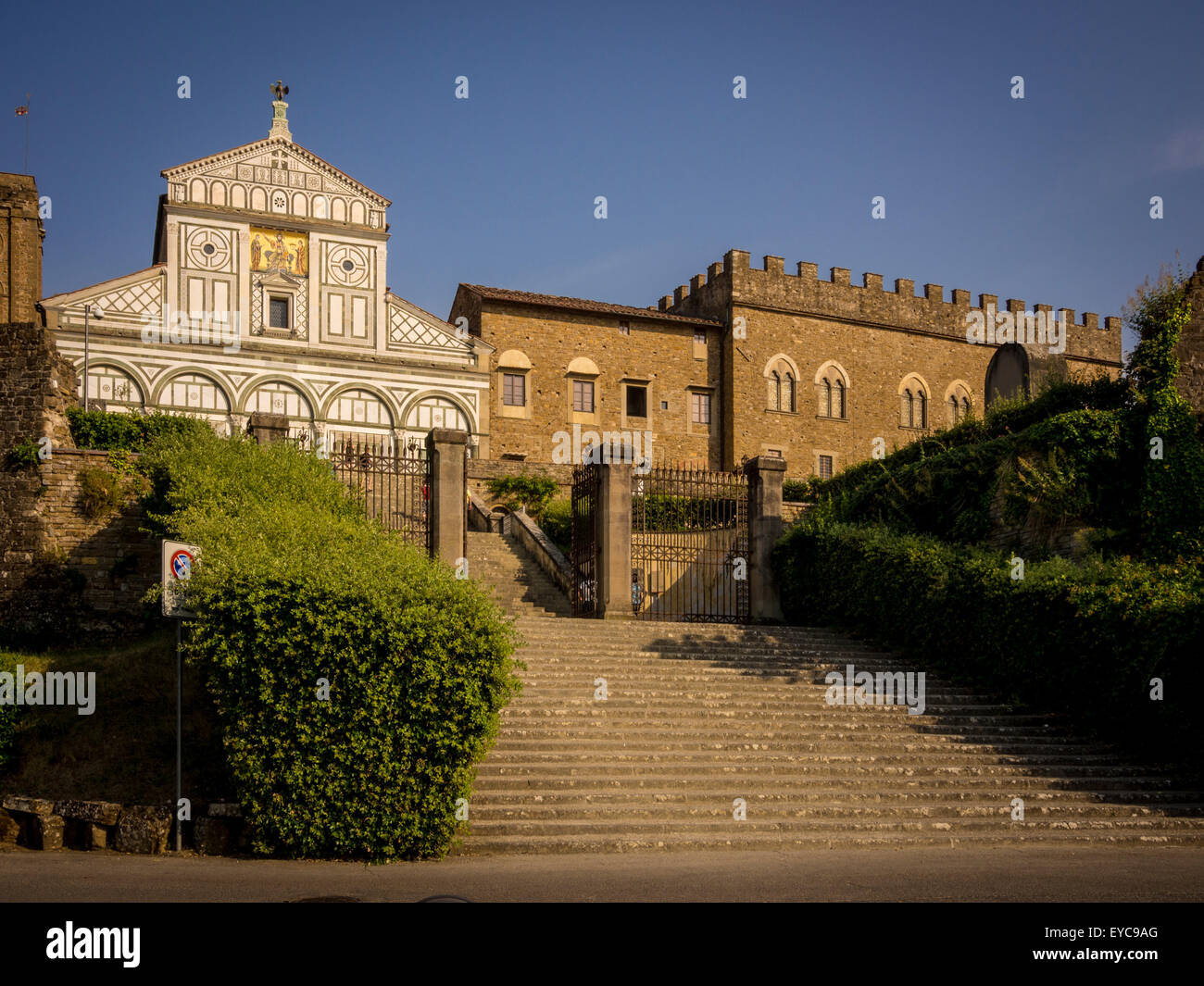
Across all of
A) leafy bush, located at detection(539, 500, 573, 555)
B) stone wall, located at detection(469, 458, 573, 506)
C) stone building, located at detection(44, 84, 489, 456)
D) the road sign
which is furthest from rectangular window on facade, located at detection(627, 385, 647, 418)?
the road sign

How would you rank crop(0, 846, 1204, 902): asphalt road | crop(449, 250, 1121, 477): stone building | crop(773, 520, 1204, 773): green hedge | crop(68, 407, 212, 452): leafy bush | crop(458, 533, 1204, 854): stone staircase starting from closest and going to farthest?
crop(0, 846, 1204, 902): asphalt road → crop(458, 533, 1204, 854): stone staircase → crop(773, 520, 1204, 773): green hedge → crop(68, 407, 212, 452): leafy bush → crop(449, 250, 1121, 477): stone building

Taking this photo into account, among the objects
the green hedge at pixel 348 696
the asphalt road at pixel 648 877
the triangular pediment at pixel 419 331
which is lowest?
the asphalt road at pixel 648 877

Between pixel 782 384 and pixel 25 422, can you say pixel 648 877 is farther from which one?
pixel 782 384

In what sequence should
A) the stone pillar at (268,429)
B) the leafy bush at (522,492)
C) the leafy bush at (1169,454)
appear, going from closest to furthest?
1. the leafy bush at (1169,454)
2. the stone pillar at (268,429)
3. the leafy bush at (522,492)

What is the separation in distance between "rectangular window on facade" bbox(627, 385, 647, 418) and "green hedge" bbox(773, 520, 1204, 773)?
74.0ft

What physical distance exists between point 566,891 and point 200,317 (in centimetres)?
3039

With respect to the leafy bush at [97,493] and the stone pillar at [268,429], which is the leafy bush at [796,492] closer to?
the stone pillar at [268,429]

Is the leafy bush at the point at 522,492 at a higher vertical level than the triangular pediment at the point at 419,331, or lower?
lower

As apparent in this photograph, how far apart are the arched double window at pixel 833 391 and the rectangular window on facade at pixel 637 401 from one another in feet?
24.8

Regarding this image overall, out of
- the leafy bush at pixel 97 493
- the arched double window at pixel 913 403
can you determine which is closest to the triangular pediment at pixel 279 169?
the leafy bush at pixel 97 493

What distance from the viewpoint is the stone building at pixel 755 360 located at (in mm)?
40906

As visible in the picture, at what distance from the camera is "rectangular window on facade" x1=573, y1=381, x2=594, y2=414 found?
41.6 m

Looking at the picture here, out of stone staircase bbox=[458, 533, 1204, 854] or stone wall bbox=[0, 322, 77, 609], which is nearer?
stone staircase bbox=[458, 533, 1204, 854]

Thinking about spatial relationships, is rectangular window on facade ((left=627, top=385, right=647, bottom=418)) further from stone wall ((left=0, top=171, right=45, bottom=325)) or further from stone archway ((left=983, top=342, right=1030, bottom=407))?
stone wall ((left=0, top=171, right=45, bottom=325))
